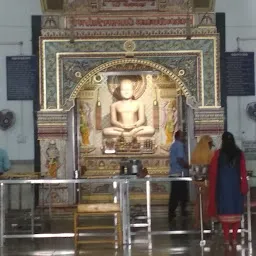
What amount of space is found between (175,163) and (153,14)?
281cm

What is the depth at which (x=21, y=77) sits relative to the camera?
14.5 m

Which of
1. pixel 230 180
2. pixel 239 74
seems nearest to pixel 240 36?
pixel 239 74

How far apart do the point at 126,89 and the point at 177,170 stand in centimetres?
302

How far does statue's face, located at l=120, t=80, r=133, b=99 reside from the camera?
15484 mm

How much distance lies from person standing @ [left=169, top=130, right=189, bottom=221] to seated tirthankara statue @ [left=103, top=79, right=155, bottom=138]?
247 cm

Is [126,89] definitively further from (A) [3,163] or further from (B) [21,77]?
(A) [3,163]

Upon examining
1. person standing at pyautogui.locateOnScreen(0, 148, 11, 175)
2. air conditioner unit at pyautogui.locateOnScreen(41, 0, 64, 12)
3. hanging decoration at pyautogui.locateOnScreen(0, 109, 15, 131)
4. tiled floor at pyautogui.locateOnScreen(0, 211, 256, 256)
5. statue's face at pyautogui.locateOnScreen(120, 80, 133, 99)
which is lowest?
tiled floor at pyautogui.locateOnScreen(0, 211, 256, 256)

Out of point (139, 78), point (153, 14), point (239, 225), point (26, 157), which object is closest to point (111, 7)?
point (153, 14)

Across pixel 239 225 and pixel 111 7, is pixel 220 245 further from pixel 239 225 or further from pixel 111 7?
pixel 111 7

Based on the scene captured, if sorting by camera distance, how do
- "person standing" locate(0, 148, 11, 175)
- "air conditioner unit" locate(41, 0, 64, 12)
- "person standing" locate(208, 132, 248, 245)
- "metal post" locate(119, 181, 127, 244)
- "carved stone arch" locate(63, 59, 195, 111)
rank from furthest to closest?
"carved stone arch" locate(63, 59, 195, 111), "air conditioner unit" locate(41, 0, 64, 12), "person standing" locate(0, 148, 11, 175), "metal post" locate(119, 181, 127, 244), "person standing" locate(208, 132, 248, 245)

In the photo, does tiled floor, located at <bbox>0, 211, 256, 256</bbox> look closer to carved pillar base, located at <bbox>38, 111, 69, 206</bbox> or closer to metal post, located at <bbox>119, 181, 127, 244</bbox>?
metal post, located at <bbox>119, 181, 127, 244</bbox>

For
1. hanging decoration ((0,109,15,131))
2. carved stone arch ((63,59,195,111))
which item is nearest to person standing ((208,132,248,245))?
carved stone arch ((63,59,195,111))

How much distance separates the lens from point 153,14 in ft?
47.1

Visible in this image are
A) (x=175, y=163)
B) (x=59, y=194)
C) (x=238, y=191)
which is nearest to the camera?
(x=238, y=191)
